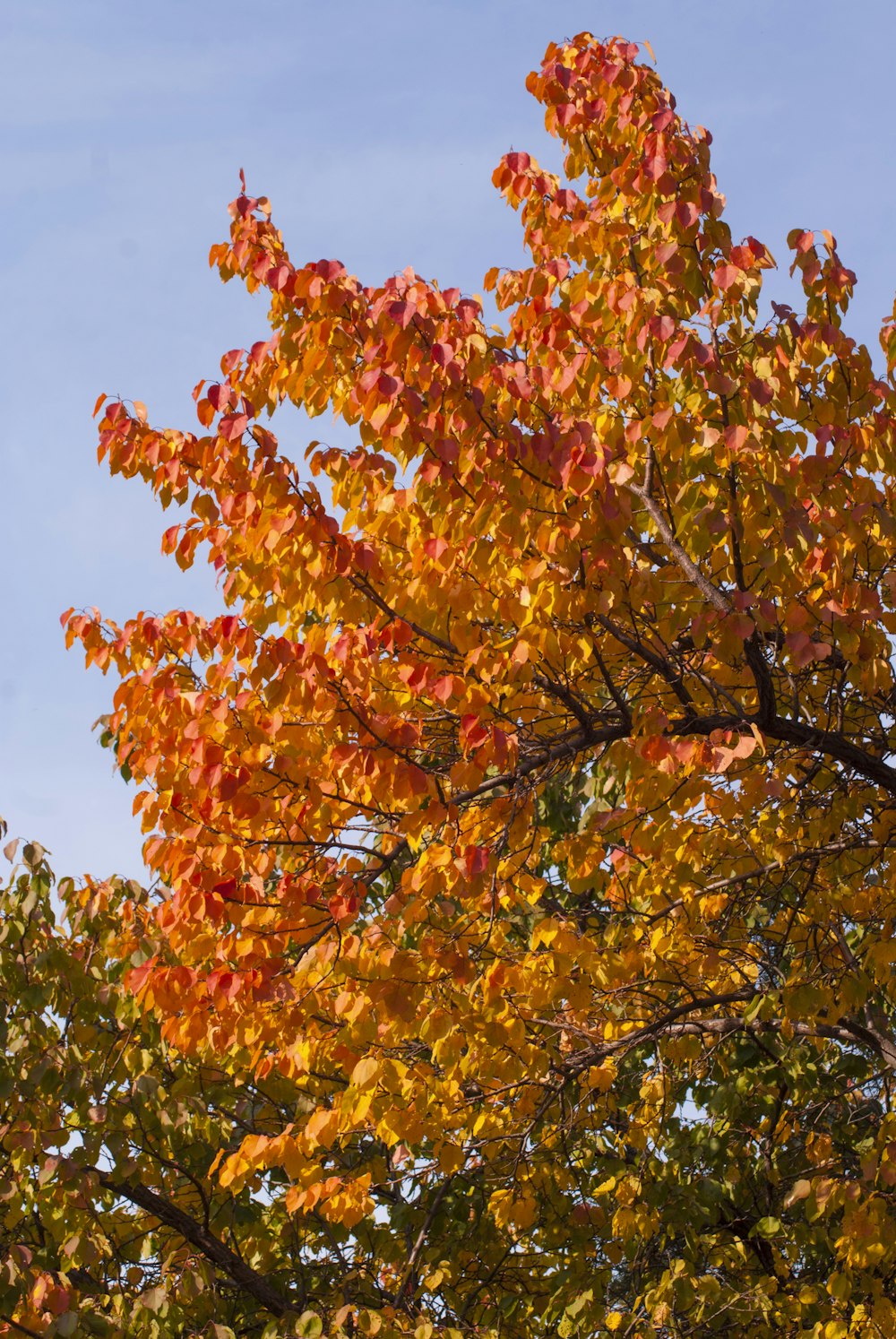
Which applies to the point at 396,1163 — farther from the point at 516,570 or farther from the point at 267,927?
the point at 516,570

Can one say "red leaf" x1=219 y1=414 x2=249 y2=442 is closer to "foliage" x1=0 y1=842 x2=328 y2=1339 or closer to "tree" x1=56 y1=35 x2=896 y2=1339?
"tree" x1=56 y1=35 x2=896 y2=1339

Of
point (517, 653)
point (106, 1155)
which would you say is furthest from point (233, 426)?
point (106, 1155)

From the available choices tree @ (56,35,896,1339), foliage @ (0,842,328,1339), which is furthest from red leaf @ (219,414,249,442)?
foliage @ (0,842,328,1339)

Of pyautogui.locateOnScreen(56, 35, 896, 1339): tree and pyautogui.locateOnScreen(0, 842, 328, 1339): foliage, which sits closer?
pyautogui.locateOnScreen(56, 35, 896, 1339): tree

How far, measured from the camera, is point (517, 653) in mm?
4859

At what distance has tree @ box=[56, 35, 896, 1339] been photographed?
5000 mm

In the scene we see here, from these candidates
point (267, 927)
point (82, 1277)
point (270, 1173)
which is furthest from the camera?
point (270, 1173)

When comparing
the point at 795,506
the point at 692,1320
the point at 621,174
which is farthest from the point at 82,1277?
the point at 621,174

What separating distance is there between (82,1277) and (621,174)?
21.6ft

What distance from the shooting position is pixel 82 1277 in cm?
768

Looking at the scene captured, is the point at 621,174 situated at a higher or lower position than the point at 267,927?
higher

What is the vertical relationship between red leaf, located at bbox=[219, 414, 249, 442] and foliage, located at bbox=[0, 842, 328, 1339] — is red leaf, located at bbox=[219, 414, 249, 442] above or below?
above

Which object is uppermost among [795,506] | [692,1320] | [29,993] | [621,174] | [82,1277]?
[621,174]

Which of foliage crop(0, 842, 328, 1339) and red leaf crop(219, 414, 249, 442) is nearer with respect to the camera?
red leaf crop(219, 414, 249, 442)
